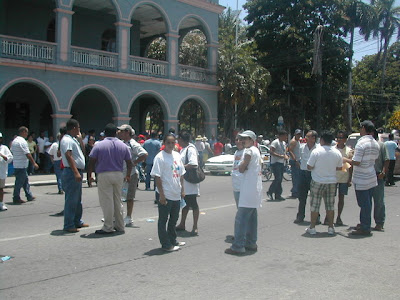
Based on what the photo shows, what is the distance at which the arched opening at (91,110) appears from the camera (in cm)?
2420

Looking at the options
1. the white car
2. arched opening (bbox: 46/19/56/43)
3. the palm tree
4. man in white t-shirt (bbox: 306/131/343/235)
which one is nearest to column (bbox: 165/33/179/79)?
arched opening (bbox: 46/19/56/43)

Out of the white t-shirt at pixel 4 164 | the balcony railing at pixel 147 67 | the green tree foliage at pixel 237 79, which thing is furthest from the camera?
the green tree foliage at pixel 237 79

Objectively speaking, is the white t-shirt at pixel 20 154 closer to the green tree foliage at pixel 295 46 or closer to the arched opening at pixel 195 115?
the arched opening at pixel 195 115

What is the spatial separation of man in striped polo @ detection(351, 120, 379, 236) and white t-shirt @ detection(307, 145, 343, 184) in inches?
15.2

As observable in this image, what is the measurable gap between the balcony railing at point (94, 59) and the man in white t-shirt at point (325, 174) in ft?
49.8

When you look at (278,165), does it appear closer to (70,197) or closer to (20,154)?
(70,197)

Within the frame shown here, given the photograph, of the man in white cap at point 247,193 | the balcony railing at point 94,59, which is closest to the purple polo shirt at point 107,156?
the man in white cap at point 247,193

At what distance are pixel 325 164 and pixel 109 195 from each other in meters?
3.67

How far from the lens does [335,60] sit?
33.8 m

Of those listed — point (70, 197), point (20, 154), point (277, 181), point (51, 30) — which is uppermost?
point (51, 30)

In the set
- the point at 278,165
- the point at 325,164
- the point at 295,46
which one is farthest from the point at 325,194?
the point at 295,46

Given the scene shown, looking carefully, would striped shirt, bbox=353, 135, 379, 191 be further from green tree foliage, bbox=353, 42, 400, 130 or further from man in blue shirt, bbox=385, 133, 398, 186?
green tree foliage, bbox=353, 42, 400, 130

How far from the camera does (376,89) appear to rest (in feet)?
165

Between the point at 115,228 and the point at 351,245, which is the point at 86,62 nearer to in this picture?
the point at 115,228
